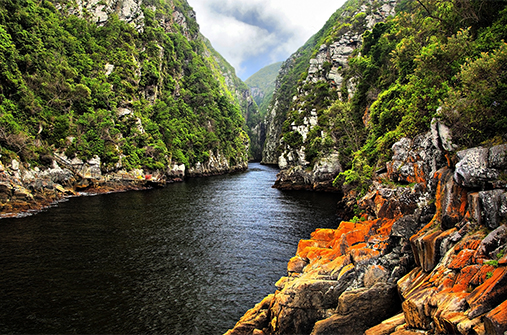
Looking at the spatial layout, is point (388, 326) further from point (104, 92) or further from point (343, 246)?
point (104, 92)

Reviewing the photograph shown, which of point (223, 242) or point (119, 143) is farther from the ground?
point (119, 143)

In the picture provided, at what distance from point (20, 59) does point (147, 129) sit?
29636mm

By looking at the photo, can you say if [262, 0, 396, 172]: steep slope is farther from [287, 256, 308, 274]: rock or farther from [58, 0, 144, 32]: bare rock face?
[58, 0, 144, 32]: bare rock face

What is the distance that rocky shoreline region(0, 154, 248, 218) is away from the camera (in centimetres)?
3369

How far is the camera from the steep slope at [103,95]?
46.1 m

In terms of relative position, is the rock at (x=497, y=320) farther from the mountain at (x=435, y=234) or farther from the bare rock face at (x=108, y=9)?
the bare rock face at (x=108, y=9)

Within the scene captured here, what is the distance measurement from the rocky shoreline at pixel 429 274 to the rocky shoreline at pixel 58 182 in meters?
37.9

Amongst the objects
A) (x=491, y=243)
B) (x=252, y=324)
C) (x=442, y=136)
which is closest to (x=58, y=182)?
(x=252, y=324)

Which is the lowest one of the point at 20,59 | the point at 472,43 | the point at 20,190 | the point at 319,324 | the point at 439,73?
the point at 319,324

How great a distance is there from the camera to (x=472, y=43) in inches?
624

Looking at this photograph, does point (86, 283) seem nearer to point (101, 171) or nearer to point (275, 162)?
point (101, 171)

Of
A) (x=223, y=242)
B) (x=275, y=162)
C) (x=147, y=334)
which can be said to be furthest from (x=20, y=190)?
(x=275, y=162)

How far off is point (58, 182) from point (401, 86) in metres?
56.9

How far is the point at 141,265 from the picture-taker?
65.9 feet
